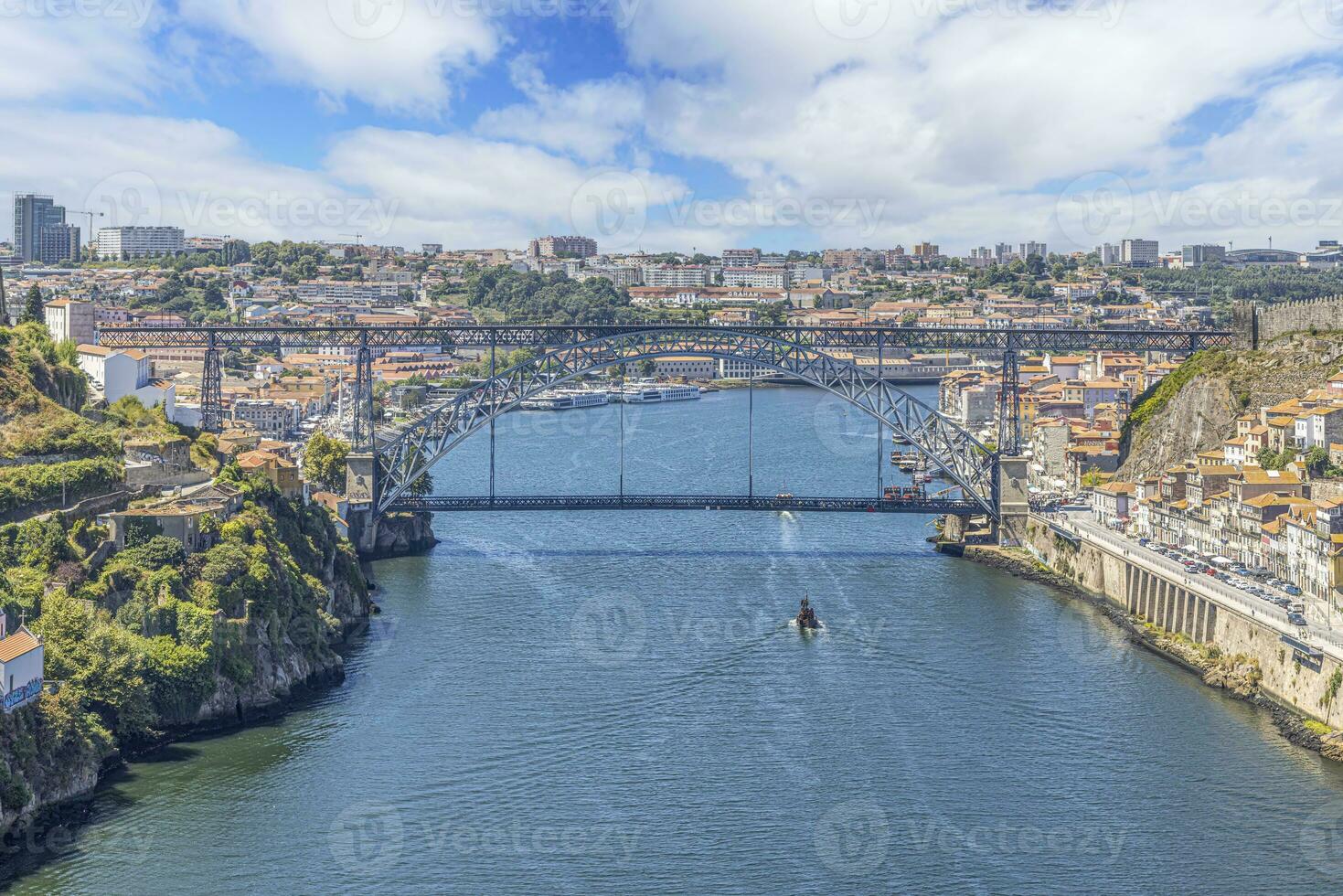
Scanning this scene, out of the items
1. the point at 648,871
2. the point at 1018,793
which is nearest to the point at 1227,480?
the point at 1018,793

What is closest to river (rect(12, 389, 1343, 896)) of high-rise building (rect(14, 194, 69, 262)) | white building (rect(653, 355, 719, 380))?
white building (rect(653, 355, 719, 380))

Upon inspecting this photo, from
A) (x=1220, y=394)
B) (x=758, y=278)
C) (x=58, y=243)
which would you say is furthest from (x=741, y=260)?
(x=1220, y=394)

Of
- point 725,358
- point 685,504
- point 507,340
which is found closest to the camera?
point 685,504

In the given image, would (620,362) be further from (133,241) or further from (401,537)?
(133,241)

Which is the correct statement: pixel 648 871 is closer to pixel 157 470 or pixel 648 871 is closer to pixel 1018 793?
pixel 1018 793

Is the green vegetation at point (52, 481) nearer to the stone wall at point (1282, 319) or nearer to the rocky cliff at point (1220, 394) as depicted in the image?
Result: the rocky cliff at point (1220, 394)

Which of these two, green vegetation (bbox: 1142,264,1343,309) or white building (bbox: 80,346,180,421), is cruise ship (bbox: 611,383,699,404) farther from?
white building (bbox: 80,346,180,421)
